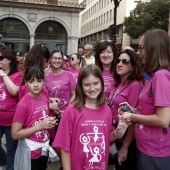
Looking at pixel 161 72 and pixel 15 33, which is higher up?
pixel 15 33

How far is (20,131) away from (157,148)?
1393mm

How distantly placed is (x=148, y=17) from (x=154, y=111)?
35172mm

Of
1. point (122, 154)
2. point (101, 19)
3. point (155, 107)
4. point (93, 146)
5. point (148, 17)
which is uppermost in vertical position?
point (101, 19)

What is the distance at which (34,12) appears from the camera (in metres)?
23.1

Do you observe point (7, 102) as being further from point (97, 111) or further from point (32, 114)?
point (97, 111)

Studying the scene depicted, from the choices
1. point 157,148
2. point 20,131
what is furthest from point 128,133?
point 20,131

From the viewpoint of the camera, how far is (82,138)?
85.1 inches

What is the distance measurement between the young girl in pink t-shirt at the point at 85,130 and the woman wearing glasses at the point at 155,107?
0.23 meters

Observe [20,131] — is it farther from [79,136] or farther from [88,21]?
[88,21]

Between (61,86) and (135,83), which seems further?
(61,86)

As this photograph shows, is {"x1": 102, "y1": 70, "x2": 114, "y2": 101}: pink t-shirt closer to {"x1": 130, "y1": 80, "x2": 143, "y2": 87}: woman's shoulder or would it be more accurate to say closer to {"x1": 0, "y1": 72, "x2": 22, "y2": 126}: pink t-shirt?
{"x1": 130, "y1": 80, "x2": 143, "y2": 87}: woman's shoulder

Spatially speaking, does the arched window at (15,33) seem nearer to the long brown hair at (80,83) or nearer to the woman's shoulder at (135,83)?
the woman's shoulder at (135,83)

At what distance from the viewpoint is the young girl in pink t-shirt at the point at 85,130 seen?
2.16 m

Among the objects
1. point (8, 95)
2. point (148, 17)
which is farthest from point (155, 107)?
point (148, 17)
